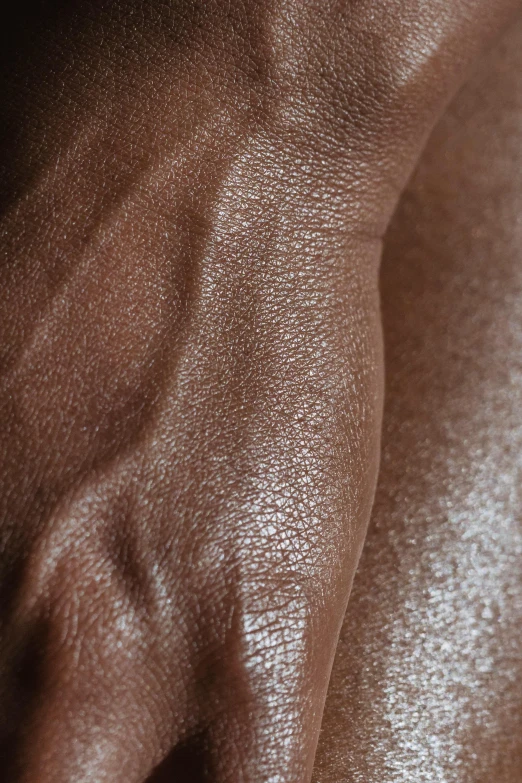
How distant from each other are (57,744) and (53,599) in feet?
0.25

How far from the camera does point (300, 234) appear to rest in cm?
53

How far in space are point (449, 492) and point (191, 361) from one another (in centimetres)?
24

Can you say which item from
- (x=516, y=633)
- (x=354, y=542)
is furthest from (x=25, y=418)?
(x=516, y=633)

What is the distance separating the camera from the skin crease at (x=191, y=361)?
42 cm

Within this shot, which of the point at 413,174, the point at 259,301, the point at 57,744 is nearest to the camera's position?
the point at 57,744

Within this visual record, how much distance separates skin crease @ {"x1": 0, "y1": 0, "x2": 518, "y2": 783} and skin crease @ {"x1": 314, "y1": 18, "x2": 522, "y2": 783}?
0.07 metres

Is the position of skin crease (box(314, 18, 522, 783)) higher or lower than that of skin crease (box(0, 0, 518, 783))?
lower

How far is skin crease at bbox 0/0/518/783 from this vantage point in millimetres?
425

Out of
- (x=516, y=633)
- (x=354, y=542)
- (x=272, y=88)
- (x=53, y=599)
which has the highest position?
(x=272, y=88)

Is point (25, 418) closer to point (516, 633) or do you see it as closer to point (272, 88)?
point (272, 88)

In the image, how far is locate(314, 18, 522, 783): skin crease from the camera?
517 millimetres

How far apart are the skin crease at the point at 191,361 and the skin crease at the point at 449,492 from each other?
0.07 metres

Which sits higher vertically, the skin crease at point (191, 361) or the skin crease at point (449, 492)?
the skin crease at point (191, 361)

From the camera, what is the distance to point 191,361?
19.0 inches
